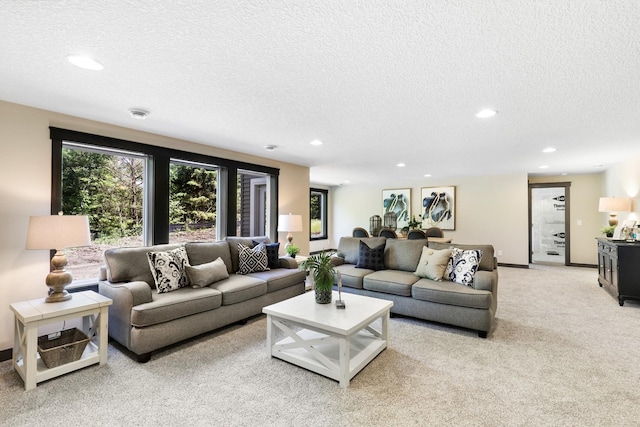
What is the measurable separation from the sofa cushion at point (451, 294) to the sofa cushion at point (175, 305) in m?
2.18

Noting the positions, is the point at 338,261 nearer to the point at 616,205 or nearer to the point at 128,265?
the point at 128,265

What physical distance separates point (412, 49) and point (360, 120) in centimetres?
138

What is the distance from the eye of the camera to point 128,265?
10.1 feet

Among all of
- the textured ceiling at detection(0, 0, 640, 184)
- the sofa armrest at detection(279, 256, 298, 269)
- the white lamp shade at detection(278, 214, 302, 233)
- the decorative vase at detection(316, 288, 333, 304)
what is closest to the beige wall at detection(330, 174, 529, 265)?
the textured ceiling at detection(0, 0, 640, 184)

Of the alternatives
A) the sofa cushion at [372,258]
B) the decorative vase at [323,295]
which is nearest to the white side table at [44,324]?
the decorative vase at [323,295]

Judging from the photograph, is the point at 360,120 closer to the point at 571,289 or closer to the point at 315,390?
the point at 315,390

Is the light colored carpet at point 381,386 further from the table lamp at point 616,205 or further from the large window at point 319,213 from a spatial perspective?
the large window at point 319,213

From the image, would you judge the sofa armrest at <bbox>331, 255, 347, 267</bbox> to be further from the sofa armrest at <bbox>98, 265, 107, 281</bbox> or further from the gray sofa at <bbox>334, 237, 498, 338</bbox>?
the sofa armrest at <bbox>98, 265, 107, 281</bbox>

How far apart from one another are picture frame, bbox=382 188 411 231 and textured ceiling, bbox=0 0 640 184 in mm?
4602

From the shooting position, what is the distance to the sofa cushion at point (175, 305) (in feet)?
8.38

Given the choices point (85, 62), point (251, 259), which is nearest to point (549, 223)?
point (251, 259)

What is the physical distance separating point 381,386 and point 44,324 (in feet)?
8.34

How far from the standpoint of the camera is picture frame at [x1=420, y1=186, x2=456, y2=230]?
7.72 m

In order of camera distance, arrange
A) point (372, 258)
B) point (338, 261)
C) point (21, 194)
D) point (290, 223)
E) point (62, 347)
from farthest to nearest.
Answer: point (290, 223), point (338, 261), point (372, 258), point (21, 194), point (62, 347)
